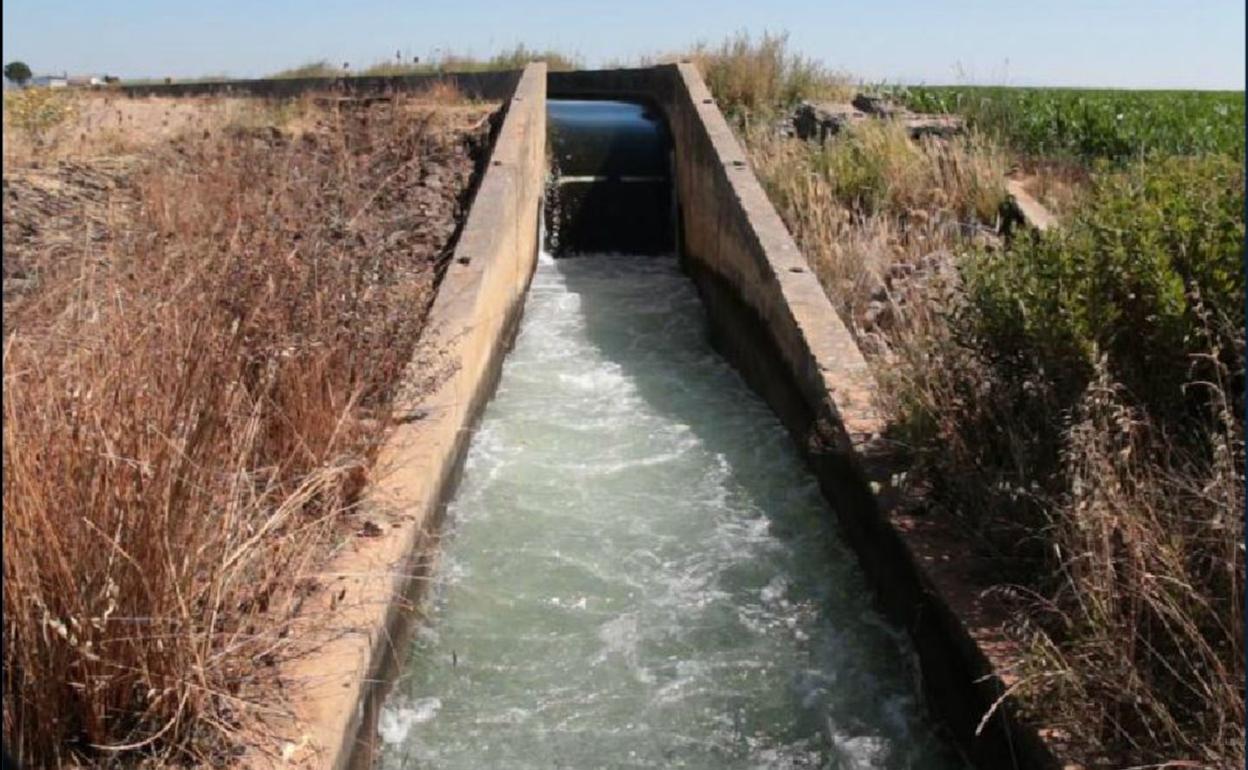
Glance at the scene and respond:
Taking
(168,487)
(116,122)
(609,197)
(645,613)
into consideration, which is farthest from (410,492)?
(116,122)

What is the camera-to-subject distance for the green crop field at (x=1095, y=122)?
35.6 ft

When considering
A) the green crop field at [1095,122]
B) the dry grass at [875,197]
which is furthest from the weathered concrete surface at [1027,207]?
the green crop field at [1095,122]

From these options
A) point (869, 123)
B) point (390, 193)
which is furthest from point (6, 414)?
point (869, 123)

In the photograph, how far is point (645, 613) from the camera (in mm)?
4785

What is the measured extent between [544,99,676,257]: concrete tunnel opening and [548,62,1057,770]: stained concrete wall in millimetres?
518

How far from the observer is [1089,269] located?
4.07 meters

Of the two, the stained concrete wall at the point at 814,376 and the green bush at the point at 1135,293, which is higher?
the green bush at the point at 1135,293

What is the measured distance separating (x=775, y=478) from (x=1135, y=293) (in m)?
2.53

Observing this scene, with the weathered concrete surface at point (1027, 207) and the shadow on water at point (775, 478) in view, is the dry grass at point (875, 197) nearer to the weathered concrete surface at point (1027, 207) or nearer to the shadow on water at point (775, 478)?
the weathered concrete surface at point (1027, 207)

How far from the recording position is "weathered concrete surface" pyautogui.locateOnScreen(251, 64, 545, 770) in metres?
3.20

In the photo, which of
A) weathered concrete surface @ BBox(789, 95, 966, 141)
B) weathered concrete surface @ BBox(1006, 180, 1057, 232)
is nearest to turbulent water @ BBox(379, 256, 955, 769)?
weathered concrete surface @ BBox(1006, 180, 1057, 232)

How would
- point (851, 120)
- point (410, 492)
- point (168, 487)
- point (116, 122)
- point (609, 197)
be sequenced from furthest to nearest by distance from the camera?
point (116, 122) < point (609, 197) < point (851, 120) < point (410, 492) < point (168, 487)

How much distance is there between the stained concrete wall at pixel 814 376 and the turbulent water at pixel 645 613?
169 mm

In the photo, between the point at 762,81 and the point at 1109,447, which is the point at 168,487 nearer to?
the point at 1109,447
